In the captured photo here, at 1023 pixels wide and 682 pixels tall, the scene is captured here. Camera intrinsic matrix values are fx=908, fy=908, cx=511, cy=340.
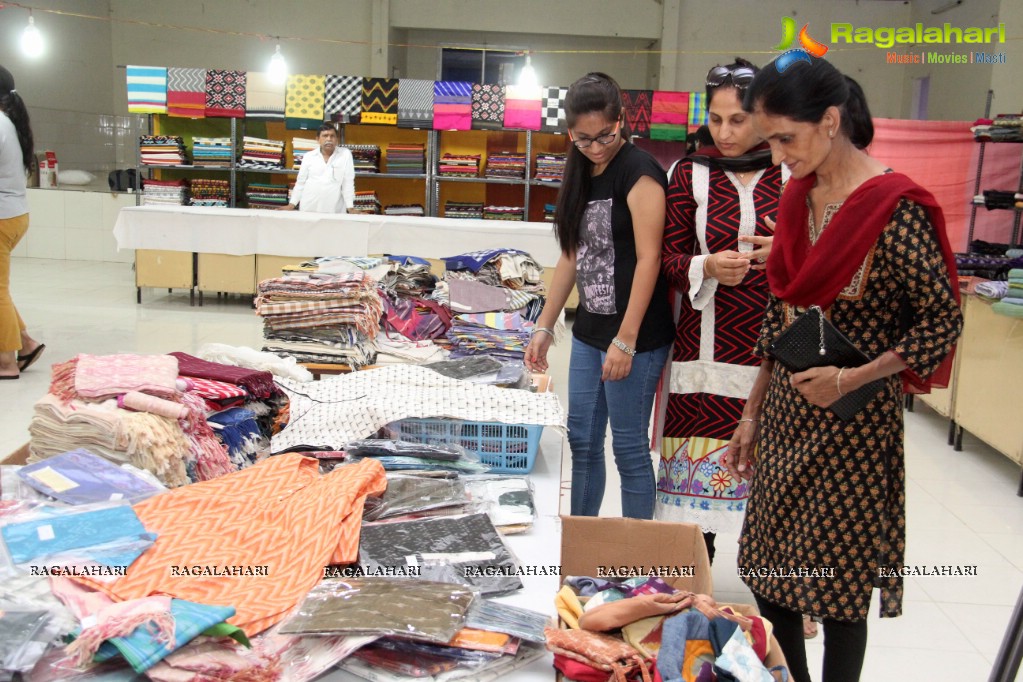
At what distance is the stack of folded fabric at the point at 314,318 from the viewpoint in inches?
129

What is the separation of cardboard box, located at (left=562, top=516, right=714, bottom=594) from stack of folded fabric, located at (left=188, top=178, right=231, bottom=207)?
8.00 meters

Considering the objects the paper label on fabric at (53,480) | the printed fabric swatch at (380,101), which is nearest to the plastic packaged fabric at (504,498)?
the paper label on fabric at (53,480)

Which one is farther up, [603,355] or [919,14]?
[919,14]

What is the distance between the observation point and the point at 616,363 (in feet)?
8.07

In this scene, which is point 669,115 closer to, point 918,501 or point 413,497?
point 918,501

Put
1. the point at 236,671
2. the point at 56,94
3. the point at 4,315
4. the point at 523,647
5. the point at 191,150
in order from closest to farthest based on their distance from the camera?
the point at 236,671 < the point at 523,647 < the point at 4,315 < the point at 191,150 < the point at 56,94

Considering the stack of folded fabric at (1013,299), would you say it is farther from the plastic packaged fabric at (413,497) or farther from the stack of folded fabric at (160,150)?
the stack of folded fabric at (160,150)

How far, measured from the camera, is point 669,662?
4.63 feet

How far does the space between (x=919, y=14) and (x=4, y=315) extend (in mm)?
11211

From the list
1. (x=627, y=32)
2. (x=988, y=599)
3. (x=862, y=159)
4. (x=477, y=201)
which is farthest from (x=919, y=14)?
(x=862, y=159)

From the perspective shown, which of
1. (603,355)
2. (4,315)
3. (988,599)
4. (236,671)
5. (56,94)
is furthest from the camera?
(56,94)

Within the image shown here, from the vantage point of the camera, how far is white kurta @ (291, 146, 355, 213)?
8125 mm

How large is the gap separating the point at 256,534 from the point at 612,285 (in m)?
1.23

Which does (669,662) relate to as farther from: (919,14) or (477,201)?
(919,14)
